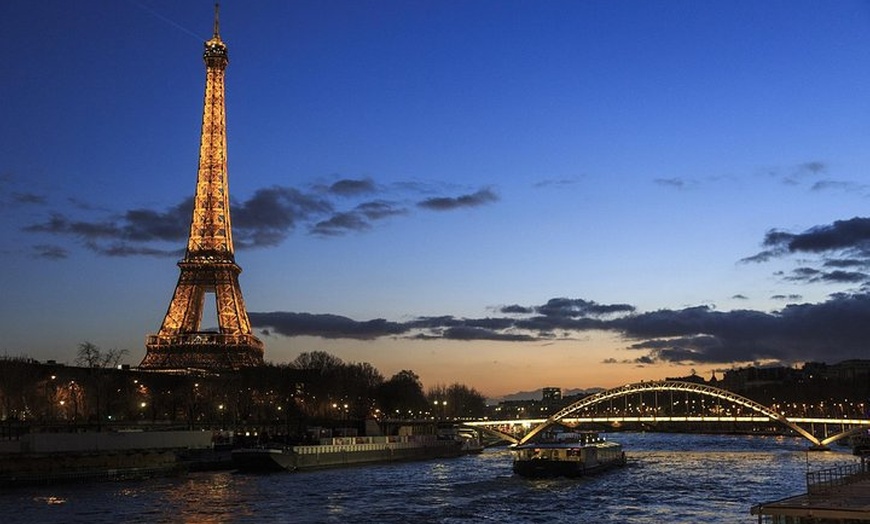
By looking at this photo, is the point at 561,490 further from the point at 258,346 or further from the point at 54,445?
the point at 258,346

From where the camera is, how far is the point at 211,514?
36281 millimetres

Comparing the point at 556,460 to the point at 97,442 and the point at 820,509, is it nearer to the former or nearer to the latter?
the point at 97,442

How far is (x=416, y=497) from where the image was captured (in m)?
43.8

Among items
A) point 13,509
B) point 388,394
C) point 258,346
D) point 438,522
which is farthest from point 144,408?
point 438,522

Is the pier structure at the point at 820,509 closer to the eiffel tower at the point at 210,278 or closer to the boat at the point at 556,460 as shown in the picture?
the boat at the point at 556,460

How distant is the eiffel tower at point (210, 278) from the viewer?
9925 cm

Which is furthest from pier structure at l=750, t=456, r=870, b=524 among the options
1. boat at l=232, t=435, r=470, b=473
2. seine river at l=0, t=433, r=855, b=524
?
boat at l=232, t=435, r=470, b=473

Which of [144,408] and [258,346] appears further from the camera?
[258,346]

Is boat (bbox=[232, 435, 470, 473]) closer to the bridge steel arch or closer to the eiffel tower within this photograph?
the bridge steel arch

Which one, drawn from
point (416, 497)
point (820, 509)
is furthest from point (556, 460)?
point (820, 509)

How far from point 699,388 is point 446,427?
26.2 m

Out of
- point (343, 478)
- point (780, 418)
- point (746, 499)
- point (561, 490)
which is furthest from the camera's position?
point (780, 418)

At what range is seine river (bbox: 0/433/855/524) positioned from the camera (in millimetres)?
36156

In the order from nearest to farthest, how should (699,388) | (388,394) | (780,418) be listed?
(780,418) → (699,388) → (388,394)
